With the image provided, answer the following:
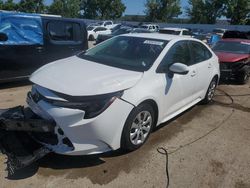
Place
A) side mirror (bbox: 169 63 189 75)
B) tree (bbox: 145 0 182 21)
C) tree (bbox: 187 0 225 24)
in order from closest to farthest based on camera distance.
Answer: side mirror (bbox: 169 63 189 75) < tree (bbox: 187 0 225 24) < tree (bbox: 145 0 182 21)

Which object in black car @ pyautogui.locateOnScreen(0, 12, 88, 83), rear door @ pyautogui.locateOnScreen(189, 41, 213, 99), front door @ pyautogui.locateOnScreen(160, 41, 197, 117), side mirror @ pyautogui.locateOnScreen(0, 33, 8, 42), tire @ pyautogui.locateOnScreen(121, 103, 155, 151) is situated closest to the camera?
tire @ pyautogui.locateOnScreen(121, 103, 155, 151)

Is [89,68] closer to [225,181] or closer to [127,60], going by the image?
[127,60]

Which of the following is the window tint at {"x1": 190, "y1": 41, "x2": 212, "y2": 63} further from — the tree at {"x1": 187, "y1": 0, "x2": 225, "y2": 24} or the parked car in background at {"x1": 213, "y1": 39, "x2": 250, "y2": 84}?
the tree at {"x1": 187, "y1": 0, "x2": 225, "y2": 24}

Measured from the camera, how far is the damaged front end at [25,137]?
3309mm

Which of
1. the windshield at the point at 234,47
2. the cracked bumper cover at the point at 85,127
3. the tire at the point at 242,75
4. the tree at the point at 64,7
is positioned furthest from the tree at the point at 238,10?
the cracked bumper cover at the point at 85,127

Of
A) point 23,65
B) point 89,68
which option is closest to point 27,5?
point 23,65

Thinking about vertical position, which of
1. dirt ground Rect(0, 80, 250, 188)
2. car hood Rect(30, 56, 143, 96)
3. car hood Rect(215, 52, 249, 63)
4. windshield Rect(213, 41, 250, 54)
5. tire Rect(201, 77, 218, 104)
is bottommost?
dirt ground Rect(0, 80, 250, 188)

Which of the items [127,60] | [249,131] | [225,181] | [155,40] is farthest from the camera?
[249,131]

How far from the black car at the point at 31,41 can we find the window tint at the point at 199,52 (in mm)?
3493

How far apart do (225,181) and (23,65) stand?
528 cm

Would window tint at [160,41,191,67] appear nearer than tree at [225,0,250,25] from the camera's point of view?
Yes

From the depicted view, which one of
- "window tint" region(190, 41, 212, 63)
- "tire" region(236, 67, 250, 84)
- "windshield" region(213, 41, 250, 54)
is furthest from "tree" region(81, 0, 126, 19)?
"window tint" region(190, 41, 212, 63)

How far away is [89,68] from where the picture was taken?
4.05 m

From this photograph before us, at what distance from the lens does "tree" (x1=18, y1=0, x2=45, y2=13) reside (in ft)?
173
